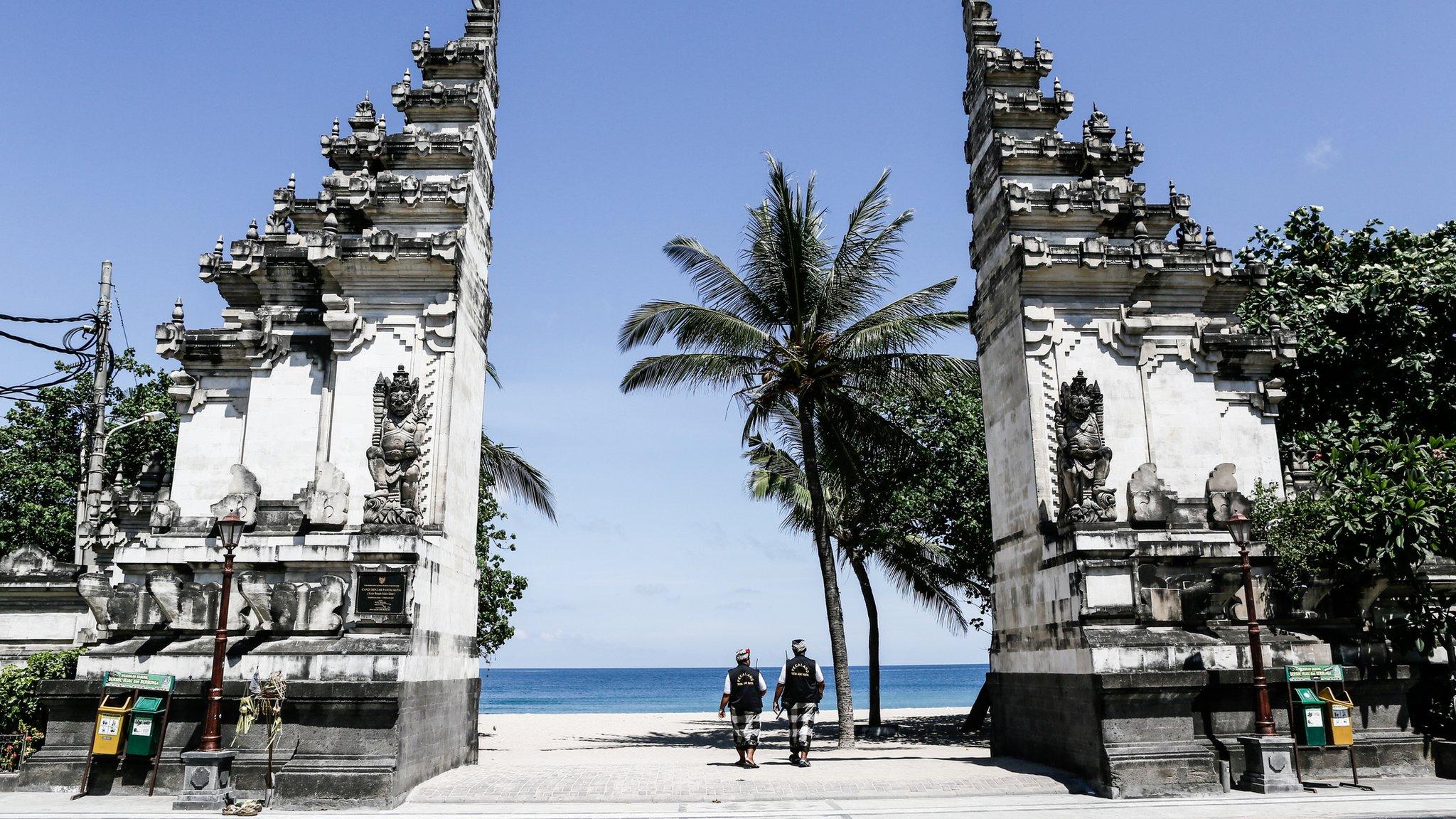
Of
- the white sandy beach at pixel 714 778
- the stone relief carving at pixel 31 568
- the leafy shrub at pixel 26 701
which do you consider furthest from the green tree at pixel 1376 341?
the stone relief carving at pixel 31 568

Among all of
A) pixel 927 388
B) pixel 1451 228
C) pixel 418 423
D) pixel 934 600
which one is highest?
pixel 1451 228

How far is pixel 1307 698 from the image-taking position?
13.4 m

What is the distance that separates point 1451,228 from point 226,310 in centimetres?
2323

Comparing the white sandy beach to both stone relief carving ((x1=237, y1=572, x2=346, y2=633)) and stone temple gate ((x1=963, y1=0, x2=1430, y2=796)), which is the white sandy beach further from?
stone relief carving ((x1=237, y1=572, x2=346, y2=633))

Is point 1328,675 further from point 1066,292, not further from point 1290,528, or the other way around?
point 1066,292

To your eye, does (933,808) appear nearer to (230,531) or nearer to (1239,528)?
(1239,528)

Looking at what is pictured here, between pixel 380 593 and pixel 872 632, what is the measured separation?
1724 cm

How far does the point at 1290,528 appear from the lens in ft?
47.3

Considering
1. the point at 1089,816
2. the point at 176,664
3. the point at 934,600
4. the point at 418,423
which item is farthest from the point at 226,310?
the point at 934,600

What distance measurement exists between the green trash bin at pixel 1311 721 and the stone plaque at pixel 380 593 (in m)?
11.6

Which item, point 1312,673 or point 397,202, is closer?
point 1312,673

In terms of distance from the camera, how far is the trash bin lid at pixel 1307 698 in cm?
1334

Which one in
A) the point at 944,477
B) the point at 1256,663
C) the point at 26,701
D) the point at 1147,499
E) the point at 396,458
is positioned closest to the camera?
the point at 1256,663

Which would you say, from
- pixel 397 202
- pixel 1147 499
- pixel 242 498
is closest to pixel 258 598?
pixel 242 498
